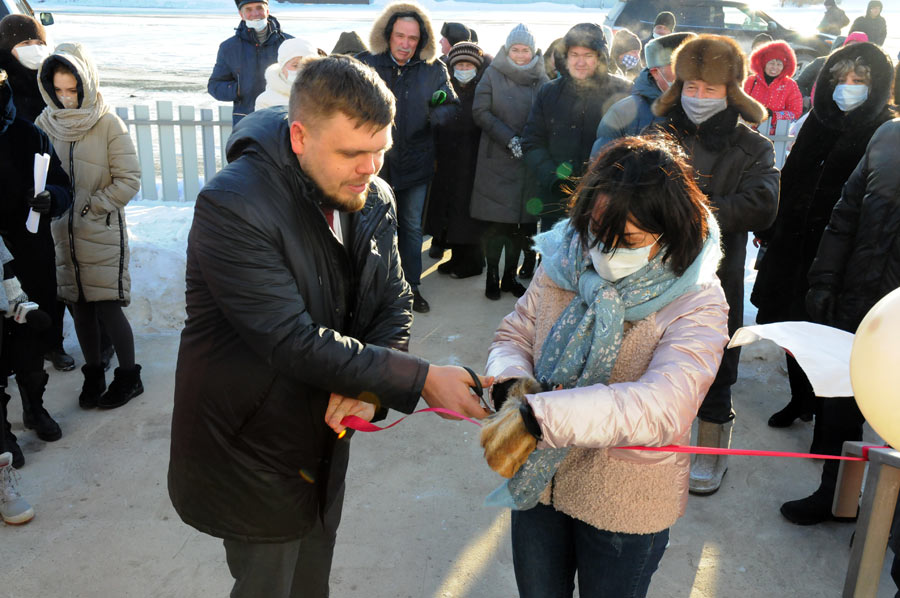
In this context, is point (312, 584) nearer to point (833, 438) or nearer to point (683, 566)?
point (683, 566)

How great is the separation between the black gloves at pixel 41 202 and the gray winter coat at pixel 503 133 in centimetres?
328

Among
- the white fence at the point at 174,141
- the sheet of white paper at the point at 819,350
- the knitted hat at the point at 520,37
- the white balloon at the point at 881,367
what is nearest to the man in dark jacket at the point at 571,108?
the knitted hat at the point at 520,37

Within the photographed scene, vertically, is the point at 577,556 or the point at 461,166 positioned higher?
the point at 461,166

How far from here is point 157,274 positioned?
5953 millimetres

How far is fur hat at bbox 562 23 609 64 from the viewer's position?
214 inches

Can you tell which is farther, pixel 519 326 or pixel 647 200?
pixel 519 326

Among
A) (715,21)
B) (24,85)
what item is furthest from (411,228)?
(715,21)

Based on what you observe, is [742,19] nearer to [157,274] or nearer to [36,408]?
[157,274]

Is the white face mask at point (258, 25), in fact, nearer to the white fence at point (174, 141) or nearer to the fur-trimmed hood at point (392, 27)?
the white fence at point (174, 141)

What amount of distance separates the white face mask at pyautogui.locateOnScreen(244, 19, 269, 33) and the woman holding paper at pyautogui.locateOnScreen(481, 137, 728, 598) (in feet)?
17.3

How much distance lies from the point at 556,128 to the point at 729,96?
219cm

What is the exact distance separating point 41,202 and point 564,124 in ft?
11.3

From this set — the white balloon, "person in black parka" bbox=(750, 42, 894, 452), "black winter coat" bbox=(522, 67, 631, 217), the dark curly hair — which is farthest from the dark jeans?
"black winter coat" bbox=(522, 67, 631, 217)

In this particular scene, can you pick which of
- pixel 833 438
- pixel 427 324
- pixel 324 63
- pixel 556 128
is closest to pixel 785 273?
pixel 833 438
